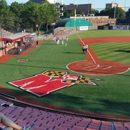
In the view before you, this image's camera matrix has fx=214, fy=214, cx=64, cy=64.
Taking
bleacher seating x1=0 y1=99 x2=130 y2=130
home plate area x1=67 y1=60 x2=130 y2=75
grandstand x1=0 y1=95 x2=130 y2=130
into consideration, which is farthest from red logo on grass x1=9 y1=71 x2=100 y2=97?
bleacher seating x1=0 y1=99 x2=130 y2=130

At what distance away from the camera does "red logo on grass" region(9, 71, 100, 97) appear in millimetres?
17484

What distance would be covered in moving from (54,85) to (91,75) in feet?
14.1

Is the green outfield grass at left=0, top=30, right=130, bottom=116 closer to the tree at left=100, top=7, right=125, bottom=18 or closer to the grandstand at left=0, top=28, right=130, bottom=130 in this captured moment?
the grandstand at left=0, top=28, right=130, bottom=130

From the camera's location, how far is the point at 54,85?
1836cm

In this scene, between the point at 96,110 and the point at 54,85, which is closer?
the point at 96,110

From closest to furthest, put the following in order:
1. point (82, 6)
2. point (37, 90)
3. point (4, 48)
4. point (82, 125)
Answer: point (82, 125) → point (37, 90) → point (4, 48) → point (82, 6)

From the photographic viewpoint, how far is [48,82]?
1914cm

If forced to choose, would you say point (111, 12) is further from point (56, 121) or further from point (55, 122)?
point (55, 122)

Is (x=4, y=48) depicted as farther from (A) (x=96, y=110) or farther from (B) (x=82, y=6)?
(B) (x=82, y=6)

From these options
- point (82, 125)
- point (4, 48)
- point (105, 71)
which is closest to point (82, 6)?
point (4, 48)

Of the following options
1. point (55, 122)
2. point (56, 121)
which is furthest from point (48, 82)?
point (55, 122)

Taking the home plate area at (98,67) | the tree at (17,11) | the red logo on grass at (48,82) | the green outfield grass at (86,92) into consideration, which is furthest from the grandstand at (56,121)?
the tree at (17,11)

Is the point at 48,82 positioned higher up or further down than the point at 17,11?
further down

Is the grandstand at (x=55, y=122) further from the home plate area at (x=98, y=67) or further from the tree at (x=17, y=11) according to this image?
the tree at (x=17, y=11)
